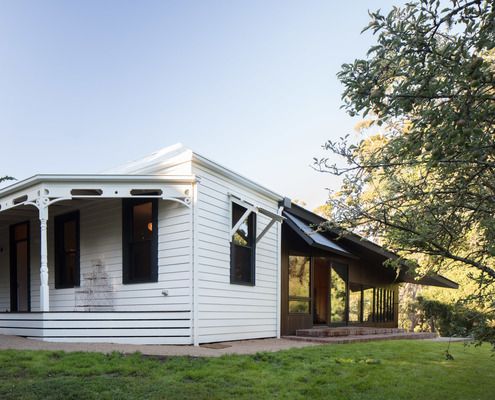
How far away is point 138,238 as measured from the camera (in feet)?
29.7

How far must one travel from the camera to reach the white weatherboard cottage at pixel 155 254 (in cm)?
785

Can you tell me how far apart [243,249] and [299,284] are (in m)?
2.47

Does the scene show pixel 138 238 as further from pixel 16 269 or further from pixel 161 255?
pixel 16 269

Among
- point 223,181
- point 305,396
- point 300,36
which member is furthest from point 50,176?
point 300,36

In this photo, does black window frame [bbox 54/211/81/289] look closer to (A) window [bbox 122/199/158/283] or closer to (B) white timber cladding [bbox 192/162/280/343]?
(A) window [bbox 122/199/158/283]

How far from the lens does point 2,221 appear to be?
12.0 metres

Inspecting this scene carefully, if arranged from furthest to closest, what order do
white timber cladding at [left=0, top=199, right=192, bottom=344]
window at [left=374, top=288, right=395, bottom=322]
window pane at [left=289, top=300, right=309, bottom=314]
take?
window at [left=374, top=288, right=395, bottom=322] < window pane at [left=289, top=300, right=309, bottom=314] < white timber cladding at [left=0, top=199, right=192, bottom=344]

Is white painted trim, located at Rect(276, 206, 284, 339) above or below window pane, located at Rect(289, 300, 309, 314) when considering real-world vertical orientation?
above

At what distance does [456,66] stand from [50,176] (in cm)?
703

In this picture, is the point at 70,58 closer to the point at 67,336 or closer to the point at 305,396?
the point at 67,336

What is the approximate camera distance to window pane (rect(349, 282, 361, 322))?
13.9 m

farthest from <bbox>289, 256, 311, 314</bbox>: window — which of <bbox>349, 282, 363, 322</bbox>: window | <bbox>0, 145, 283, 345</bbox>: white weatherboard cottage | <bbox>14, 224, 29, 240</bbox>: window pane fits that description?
<bbox>14, 224, 29, 240</bbox>: window pane

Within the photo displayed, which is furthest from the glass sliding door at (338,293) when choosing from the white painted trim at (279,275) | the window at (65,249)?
the window at (65,249)

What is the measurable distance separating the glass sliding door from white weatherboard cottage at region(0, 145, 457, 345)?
3.89 feet
